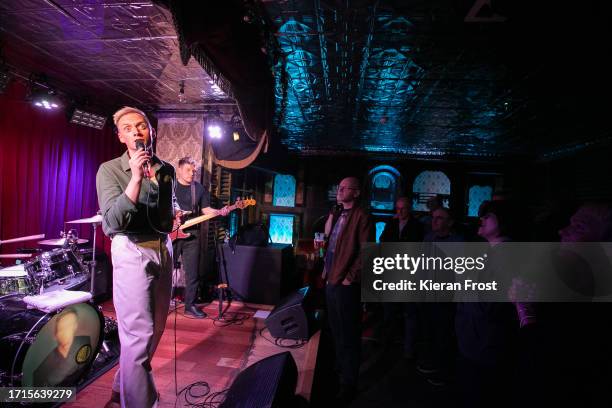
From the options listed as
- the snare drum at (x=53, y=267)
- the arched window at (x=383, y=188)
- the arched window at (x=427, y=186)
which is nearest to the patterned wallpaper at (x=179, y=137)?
the snare drum at (x=53, y=267)

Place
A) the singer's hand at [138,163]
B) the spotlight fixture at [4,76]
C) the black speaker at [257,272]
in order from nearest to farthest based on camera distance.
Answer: the singer's hand at [138,163] → the spotlight fixture at [4,76] → the black speaker at [257,272]

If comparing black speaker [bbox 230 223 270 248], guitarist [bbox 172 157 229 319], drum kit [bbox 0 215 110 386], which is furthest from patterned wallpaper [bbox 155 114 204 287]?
drum kit [bbox 0 215 110 386]

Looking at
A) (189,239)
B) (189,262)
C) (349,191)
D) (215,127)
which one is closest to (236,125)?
(215,127)

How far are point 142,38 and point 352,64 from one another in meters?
2.21

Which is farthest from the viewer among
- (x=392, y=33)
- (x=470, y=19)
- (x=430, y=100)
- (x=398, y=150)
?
(x=398, y=150)

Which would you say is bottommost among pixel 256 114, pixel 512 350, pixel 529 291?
pixel 512 350

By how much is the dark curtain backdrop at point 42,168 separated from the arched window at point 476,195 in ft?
32.2

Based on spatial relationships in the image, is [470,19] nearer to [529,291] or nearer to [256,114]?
[256,114]

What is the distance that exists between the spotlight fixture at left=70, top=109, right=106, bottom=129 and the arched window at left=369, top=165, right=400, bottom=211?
7.04 metres

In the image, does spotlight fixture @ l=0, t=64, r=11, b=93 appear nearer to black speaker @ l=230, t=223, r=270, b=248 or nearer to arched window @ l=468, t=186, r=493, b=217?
black speaker @ l=230, t=223, r=270, b=248

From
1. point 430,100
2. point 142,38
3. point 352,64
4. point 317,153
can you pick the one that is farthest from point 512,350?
point 317,153

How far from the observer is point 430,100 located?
4211 mm

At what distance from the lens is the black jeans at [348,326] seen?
2.52m

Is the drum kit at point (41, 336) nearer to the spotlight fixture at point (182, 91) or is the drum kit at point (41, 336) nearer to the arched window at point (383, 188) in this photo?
the spotlight fixture at point (182, 91)
